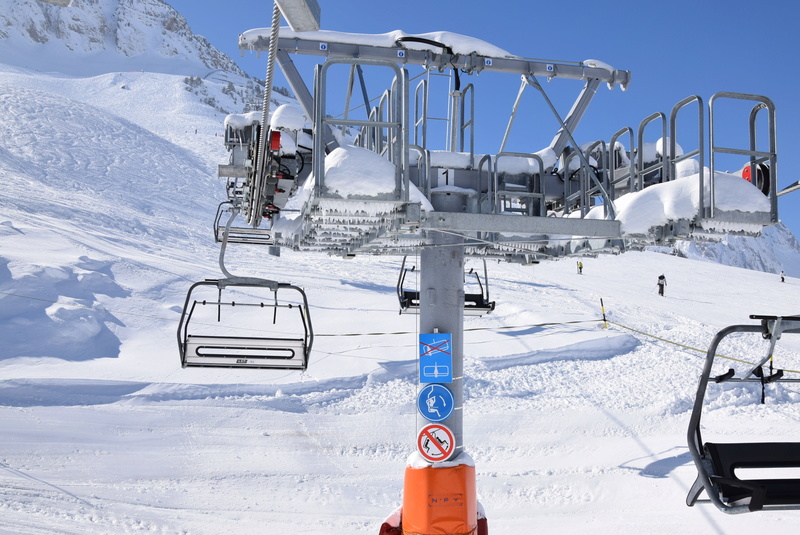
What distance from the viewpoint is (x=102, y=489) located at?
9844 mm

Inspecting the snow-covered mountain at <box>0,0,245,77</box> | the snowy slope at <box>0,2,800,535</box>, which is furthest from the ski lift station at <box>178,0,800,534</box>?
the snow-covered mountain at <box>0,0,245,77</box>

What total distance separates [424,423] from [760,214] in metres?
3.54

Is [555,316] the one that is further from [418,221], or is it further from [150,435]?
[418,221]

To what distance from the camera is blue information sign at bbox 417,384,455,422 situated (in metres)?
6.97

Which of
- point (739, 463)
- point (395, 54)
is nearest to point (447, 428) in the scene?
point (739, 463)

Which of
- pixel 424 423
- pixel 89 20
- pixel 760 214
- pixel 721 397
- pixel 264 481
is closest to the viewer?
pixel 760 214

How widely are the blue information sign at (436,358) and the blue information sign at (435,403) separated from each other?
0.09 m

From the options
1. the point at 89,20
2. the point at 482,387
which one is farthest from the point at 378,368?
the point at 89,20

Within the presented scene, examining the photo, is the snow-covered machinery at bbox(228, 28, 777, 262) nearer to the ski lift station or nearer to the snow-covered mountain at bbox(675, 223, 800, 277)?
the ski lift station

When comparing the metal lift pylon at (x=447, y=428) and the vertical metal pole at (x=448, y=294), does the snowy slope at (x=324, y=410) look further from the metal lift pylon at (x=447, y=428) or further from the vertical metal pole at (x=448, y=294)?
the vertical metal pole at (x=448, y=294)

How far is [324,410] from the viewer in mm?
13195

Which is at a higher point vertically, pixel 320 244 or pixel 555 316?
pixel 320 244

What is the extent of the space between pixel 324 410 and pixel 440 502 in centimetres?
676

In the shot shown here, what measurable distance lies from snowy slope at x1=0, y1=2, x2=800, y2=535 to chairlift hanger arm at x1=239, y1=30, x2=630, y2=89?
232 inches
